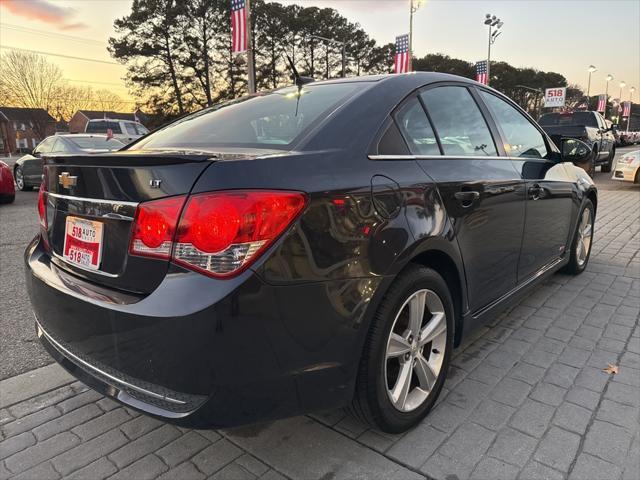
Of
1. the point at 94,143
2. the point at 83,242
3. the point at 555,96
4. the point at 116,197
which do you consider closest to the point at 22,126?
the point at 555,96

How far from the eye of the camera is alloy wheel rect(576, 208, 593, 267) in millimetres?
4508

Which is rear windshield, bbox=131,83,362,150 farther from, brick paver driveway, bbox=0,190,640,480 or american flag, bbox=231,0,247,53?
american flag, bbox=231,0,247,53

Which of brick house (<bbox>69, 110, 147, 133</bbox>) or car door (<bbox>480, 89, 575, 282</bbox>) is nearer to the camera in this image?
car door (<bbox>480, 89, 575, 282</bbox>)

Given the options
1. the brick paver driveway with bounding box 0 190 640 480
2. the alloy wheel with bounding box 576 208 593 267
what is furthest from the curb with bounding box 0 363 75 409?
the alloy wheel with bounding box 576 208 593 267

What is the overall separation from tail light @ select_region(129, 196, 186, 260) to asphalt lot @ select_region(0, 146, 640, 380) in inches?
72.5

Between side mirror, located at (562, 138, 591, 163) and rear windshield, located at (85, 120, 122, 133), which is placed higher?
rear windshield, located at (85, 120, 122, 133)

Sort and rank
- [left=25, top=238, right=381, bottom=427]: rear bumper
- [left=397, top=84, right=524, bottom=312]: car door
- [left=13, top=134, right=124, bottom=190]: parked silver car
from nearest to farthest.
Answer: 1. [left=25, top=238, right=381, bottom=427]: rear bumper
2. [left=397, top=84, right=524, bottom=312]: car door
3. [left=13, top=134, right=124, bottom=190]: parked silver car

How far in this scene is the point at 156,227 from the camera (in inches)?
65.2

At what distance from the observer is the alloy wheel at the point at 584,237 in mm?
4508

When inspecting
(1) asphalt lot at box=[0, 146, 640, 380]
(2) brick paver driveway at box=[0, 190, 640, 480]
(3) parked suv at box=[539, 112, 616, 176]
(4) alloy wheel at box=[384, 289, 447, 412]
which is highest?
(3) parked suv at box=[539, 112, 616, 176]

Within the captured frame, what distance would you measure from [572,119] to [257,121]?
604 inches

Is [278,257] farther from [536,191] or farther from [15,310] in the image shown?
[15,310]

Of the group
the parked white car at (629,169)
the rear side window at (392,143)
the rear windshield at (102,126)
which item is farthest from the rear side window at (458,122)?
the rear windshield at (102,126)

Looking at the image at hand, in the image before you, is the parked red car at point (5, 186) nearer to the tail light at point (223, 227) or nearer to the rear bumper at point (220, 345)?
the rear bumper at point (220, 345)
